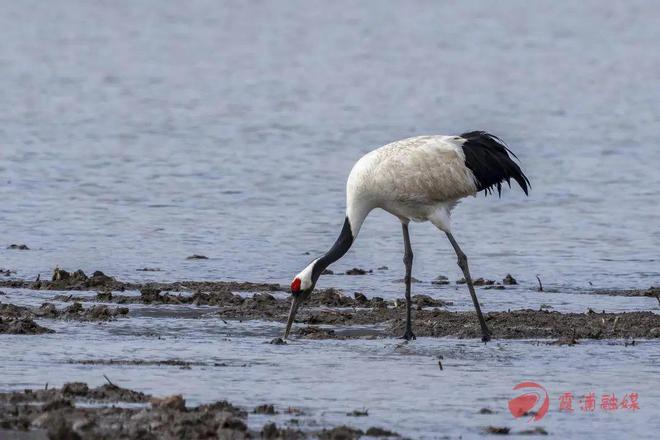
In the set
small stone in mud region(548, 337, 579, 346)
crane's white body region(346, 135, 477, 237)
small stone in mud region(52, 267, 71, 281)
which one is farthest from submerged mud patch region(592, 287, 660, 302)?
small stone in mud region(52, 267, 71, 281)

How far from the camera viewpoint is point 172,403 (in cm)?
902

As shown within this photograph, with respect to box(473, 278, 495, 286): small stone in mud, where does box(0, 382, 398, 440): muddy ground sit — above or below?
below

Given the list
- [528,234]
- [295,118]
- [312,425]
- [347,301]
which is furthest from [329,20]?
[312,425]

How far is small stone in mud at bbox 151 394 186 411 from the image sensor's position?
9.01 m

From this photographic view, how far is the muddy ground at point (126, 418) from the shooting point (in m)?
8.51

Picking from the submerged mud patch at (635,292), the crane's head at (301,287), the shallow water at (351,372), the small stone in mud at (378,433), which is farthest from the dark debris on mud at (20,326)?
the submerged mud patch at (635,292)

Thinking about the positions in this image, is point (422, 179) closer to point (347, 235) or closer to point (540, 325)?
point (347, 235)

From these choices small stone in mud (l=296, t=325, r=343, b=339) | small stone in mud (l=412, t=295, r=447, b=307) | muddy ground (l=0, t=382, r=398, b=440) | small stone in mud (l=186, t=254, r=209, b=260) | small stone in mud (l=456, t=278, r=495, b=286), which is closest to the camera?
muddy ground (l=0, t=382, r=398, b=440)

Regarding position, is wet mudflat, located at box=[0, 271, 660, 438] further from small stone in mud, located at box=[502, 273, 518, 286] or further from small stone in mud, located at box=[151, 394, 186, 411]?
small stone in mud, located at box=[502, 273, 518, 286]

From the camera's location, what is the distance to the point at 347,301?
13.9m

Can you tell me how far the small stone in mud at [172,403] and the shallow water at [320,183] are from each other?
0.68m

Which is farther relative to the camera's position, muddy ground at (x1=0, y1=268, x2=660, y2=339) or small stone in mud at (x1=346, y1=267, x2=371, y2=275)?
small stone in mud at (x1=346, y1=267, x2=371, y2=275)

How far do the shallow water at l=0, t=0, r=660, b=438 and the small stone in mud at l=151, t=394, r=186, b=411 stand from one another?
26.9 inches

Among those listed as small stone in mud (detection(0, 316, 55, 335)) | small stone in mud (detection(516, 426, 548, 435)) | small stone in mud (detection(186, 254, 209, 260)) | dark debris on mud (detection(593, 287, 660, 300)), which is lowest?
small stone in mud (detection(516, 426, 548, 435))
